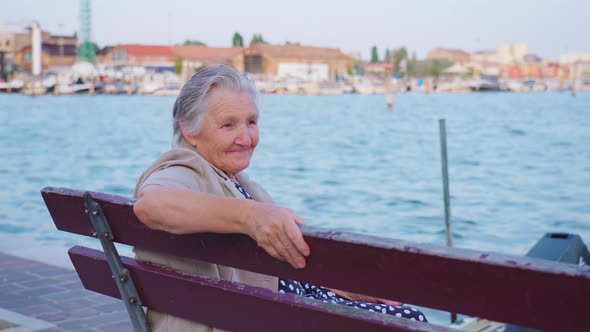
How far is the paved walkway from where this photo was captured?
460 centimetres

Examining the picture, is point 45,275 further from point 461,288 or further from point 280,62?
point 280,62

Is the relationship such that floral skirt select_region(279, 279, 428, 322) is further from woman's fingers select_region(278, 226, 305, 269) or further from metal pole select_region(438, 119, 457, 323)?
metal pole select_region(438, 119, 457, 323)

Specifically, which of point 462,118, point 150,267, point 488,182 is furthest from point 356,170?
point 462,118

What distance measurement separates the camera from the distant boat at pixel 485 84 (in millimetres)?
155375

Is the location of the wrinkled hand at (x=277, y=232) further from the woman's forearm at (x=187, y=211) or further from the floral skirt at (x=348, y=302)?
the floral skirt at (x=348, y=302)

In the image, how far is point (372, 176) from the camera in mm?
25188

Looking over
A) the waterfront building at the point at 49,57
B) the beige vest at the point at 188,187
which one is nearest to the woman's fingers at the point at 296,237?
the beige vest at the point at 188,187

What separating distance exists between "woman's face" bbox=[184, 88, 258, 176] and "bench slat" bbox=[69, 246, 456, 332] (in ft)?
1.26

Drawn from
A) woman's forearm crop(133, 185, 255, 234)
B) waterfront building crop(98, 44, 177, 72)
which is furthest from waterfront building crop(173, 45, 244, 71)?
woman's forearm crop(133, 185, 255, 234)

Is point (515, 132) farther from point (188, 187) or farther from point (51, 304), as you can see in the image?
point (188, 187)

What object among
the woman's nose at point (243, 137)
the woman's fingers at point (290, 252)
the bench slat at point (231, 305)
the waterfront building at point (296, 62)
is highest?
the waterfront building at point (296, 62)

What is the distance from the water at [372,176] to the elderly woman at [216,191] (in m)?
3.91

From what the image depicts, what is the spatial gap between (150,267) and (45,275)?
3.67 metres

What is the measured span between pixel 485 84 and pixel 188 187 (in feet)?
519
